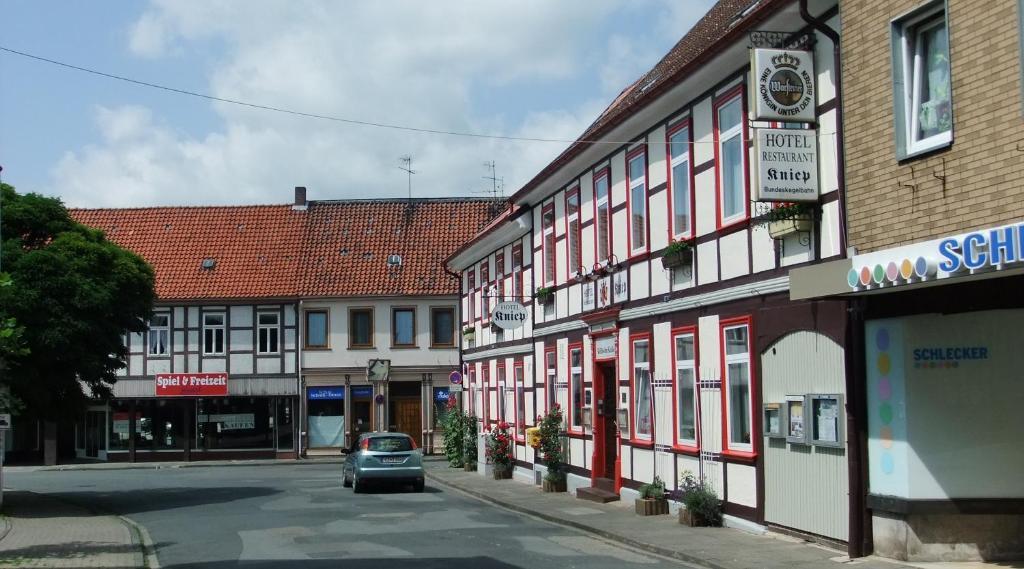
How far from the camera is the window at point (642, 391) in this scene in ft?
66.5

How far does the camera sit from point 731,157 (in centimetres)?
1653

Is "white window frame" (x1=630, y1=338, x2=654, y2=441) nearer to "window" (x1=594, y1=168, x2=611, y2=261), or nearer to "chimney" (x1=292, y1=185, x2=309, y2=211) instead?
"window" (x1=594, y1=168, x2=611, y2=261)

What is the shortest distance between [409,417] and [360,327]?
4.17 metres

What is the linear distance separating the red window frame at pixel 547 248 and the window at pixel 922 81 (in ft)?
47.8

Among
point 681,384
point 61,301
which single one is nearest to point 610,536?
point 681,384

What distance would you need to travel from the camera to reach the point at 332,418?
4791 centimetres

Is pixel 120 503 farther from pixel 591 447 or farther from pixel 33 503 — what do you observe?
pixel 591 447

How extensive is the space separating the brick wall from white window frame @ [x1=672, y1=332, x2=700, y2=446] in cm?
533

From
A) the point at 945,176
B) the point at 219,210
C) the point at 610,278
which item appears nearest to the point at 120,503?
the point at 610,278

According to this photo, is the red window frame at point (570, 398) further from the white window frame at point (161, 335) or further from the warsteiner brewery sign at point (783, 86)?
the white window frame at point (161, 335)

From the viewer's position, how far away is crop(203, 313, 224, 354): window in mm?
47688

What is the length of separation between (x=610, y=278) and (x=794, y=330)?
7891 millimetres

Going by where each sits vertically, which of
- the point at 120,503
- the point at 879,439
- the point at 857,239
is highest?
the point at 857,239

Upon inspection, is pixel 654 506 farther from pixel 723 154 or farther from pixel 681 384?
pixel 723 154
